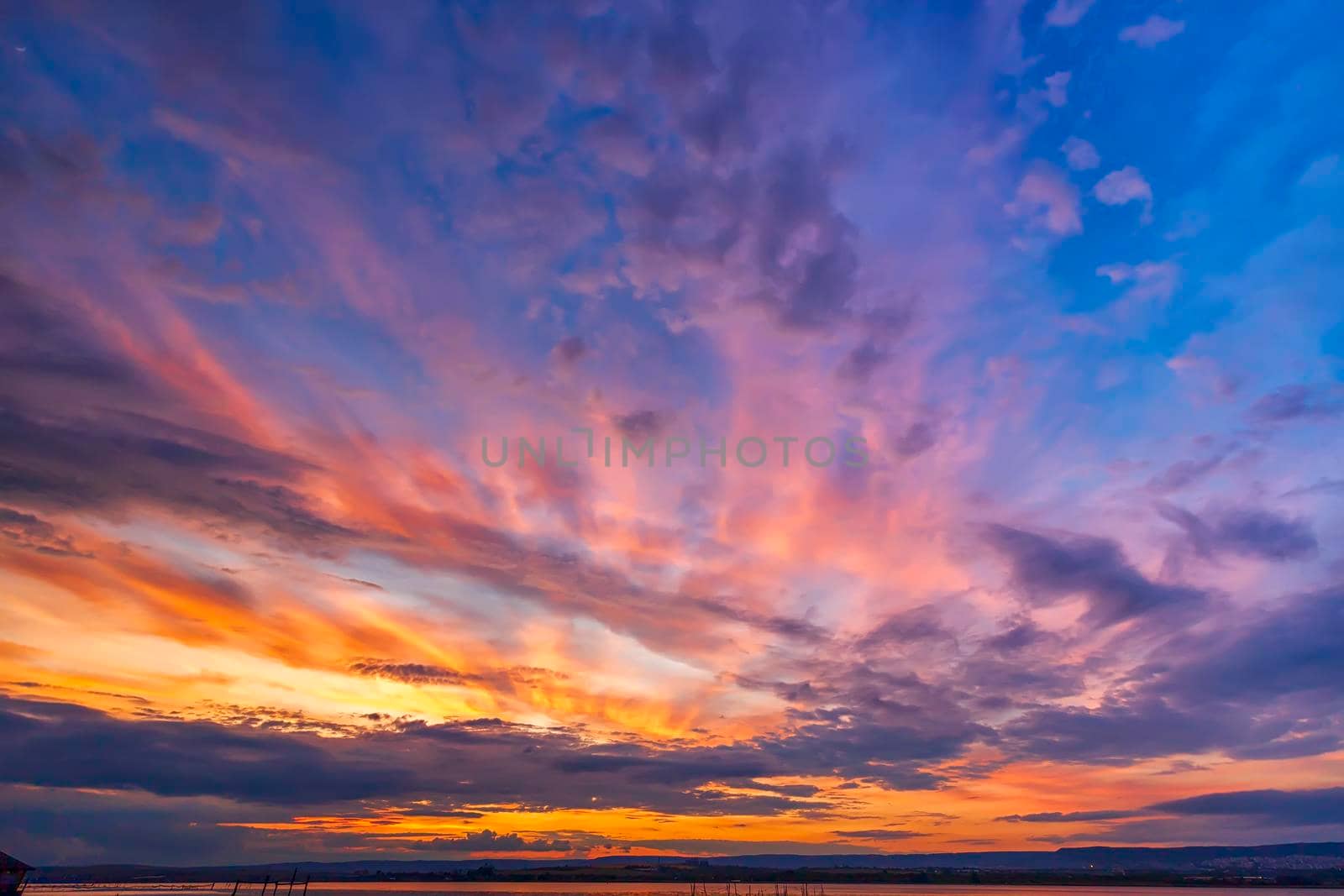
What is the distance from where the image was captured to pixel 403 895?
7830 inches

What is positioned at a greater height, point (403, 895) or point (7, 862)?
point (7, 862)

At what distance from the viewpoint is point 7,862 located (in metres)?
94.1

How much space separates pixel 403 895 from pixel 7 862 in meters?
124

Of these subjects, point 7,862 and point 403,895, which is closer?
point 7,862
